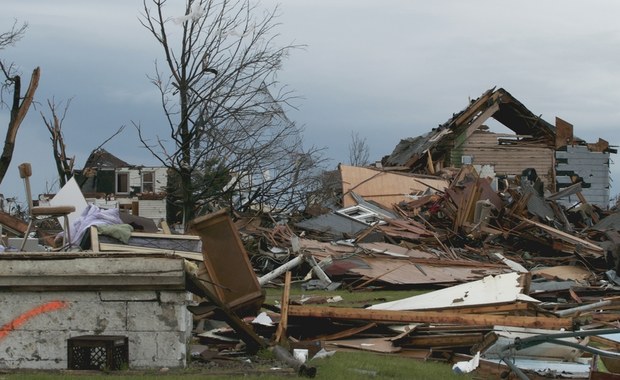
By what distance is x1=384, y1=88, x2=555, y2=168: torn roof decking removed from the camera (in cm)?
3703

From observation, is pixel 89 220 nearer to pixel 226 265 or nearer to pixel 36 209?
pixel 36 209

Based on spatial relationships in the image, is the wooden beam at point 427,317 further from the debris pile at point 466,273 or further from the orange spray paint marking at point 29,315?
the orange spray paint marking at point 29,315

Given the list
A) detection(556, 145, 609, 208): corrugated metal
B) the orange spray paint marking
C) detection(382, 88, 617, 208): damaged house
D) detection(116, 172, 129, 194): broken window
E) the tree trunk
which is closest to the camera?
the orange spray paint marking

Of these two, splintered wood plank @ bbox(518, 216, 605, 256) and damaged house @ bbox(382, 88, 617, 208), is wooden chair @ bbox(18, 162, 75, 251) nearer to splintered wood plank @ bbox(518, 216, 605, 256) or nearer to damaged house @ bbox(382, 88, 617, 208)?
splintered wood plank @ bbox(518, 216, 605, 256)

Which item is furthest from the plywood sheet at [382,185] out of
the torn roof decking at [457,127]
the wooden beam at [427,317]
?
the wooden beam at [427,317]

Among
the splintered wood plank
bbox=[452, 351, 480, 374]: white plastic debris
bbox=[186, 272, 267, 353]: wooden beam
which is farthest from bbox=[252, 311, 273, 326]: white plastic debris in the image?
the splintered wood plank

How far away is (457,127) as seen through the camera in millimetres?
38719

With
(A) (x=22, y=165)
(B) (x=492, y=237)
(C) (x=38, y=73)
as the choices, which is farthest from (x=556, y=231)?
(A) (x=22, y=165)

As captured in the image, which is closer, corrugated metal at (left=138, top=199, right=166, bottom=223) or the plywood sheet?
the plywood sheet

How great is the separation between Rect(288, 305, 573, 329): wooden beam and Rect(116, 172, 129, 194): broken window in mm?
55261

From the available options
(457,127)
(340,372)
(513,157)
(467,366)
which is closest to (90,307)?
(340,372)

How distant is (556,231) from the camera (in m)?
23.0

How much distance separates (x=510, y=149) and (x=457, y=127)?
124 inches

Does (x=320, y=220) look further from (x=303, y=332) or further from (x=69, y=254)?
(x=69, y=254)
